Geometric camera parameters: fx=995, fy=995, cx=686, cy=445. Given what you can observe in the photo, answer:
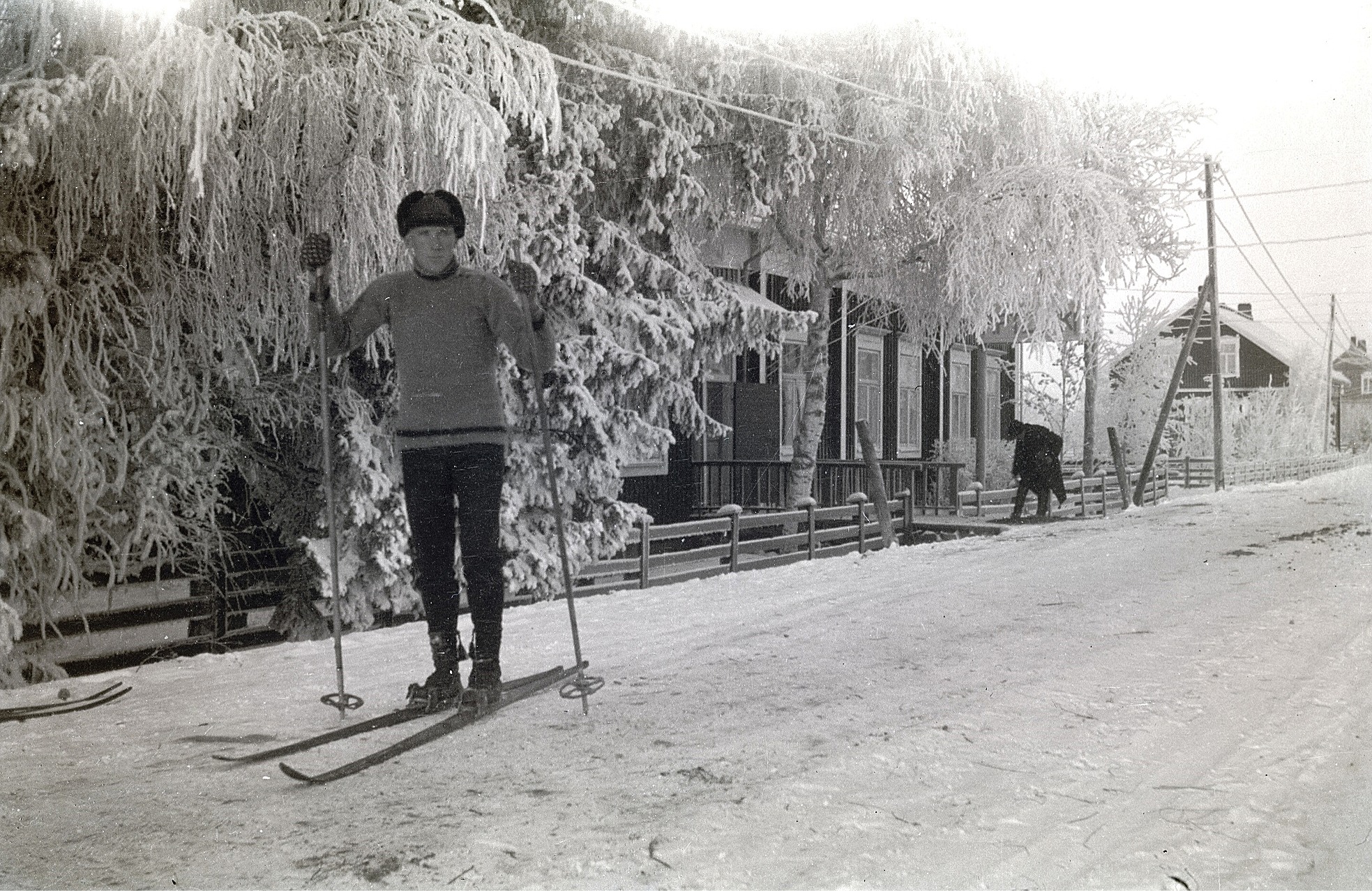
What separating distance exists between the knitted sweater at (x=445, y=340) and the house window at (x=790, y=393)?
912cm

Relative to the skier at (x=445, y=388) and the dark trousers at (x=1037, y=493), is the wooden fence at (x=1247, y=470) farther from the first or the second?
the skier at (x=445, y=388)

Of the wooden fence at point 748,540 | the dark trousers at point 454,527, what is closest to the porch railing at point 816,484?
the wooden fence at point 748,540

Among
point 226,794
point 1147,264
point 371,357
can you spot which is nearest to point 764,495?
point 1147,264

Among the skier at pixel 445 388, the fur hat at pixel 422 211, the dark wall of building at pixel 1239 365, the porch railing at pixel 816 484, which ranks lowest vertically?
the porch railing at pixel 816 484

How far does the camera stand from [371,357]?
4.59 metres

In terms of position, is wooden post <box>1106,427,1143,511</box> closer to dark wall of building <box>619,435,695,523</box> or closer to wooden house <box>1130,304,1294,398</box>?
wooden house <box>1130,304,1294,398</box>

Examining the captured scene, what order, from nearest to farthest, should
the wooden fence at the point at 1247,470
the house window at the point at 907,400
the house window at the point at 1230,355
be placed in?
the wooden fence at the point at 1247,470 → the house window at the point at 907,400 → the house window at the point at 1230,355

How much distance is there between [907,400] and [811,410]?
569 centimetres

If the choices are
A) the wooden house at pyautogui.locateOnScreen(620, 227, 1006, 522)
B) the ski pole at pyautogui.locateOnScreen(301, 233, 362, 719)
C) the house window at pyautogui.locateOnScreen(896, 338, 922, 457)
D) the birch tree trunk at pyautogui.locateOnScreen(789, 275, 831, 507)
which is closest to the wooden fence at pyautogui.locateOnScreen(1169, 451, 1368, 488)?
the wooden house at pyautogui.locateOnScreen(620, 227, 1006, 522)

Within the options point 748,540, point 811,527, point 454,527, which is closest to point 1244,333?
point 811,527

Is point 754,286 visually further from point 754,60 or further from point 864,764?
point 864,764

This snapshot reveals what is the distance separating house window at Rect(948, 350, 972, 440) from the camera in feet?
55.8

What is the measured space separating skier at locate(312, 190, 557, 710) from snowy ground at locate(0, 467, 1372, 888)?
1.13ft

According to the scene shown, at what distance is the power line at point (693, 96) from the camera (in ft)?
17.9
